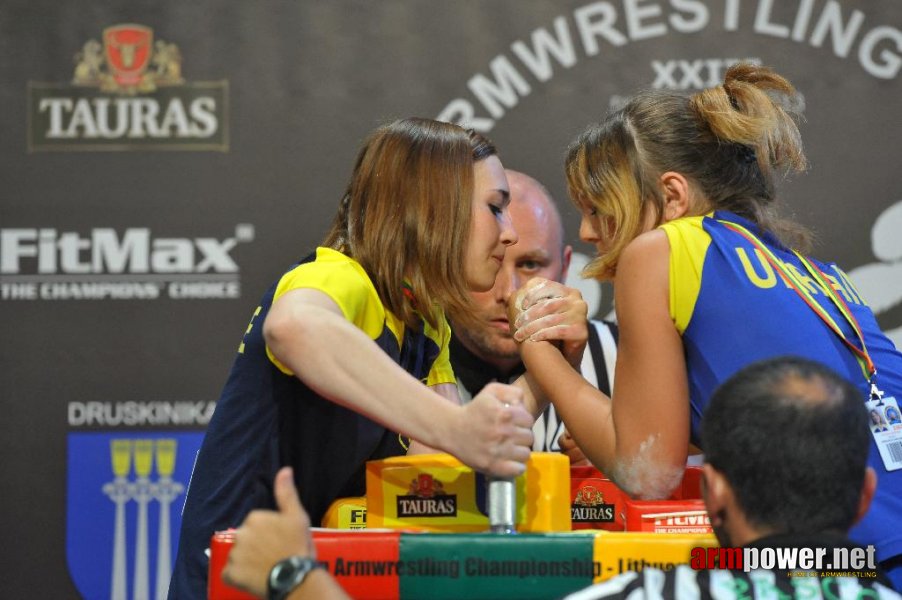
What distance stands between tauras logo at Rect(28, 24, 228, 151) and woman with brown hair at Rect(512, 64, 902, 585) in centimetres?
148

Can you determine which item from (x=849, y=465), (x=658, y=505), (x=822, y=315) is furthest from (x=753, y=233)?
(x=849, y=465)

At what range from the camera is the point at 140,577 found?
304cm

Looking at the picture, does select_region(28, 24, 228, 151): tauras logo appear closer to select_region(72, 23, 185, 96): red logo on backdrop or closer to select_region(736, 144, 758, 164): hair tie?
select_region(72, 23, 185, 96): red logo on backdrop

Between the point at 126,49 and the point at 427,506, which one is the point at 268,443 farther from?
the point at 126,49

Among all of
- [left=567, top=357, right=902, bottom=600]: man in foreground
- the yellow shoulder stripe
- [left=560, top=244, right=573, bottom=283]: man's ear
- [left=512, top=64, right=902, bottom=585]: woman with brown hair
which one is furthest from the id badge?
[left=560, top=244, right=573, bottom=283]: man's ear

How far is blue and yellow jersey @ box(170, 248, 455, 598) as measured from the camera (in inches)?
66.6

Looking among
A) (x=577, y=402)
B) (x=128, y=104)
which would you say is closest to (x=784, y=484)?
(x=577, y=402)

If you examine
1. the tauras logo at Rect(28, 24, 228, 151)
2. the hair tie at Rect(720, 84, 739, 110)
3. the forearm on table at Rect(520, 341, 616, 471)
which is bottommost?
the forearm on table at Rect(520, 341, 616, 471)

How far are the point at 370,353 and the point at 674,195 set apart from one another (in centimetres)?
76

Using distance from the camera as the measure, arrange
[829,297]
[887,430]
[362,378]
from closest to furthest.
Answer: [362,378]
[887,430]
[829,297]

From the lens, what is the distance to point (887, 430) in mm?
1643

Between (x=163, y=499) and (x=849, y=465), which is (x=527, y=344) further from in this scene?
(x=163, y=499)

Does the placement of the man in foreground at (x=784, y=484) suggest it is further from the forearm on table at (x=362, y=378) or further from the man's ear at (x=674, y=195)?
the man's ear at (x=674, y=195)

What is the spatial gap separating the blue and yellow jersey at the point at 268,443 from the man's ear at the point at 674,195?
0.55 metres
